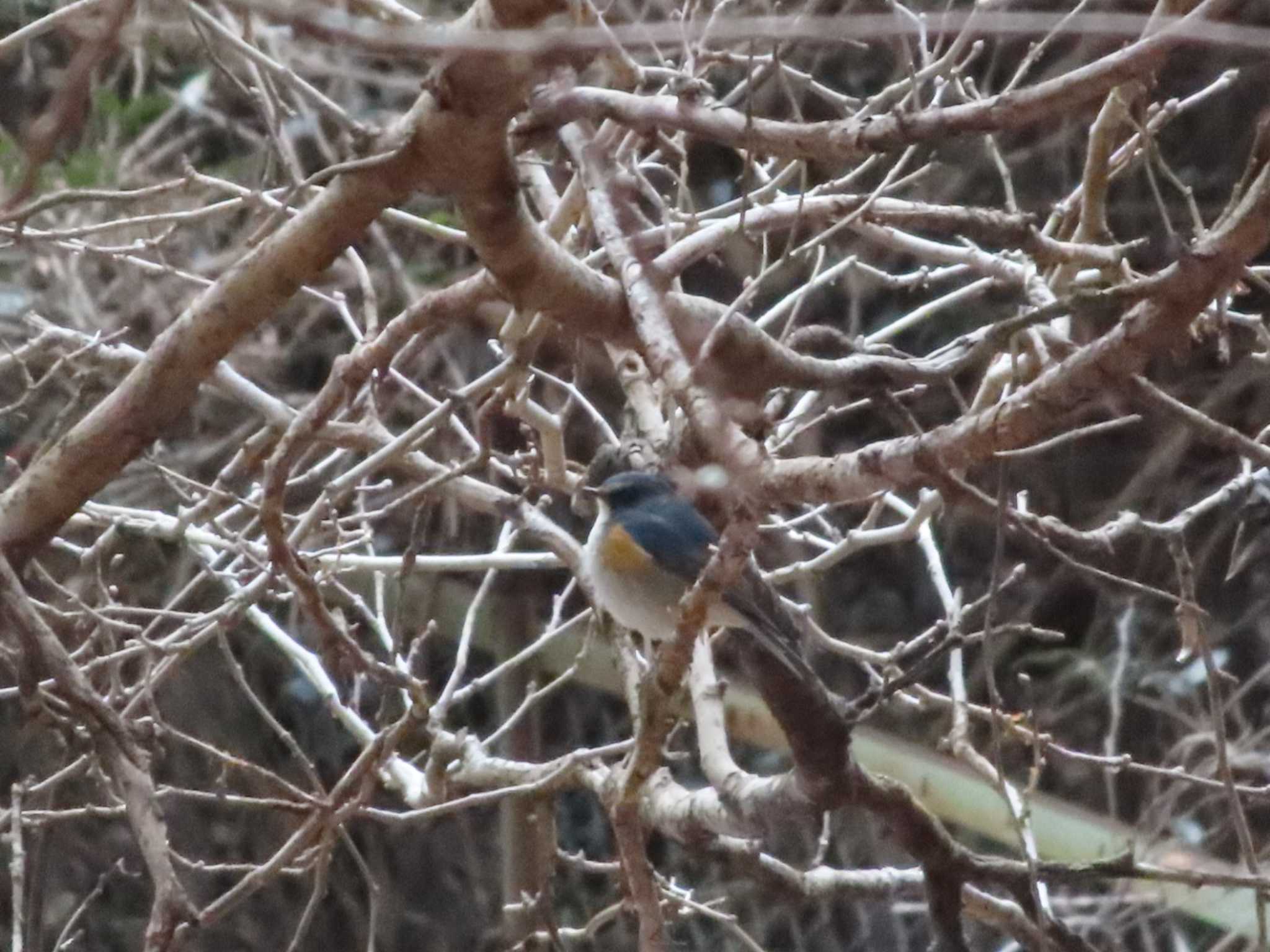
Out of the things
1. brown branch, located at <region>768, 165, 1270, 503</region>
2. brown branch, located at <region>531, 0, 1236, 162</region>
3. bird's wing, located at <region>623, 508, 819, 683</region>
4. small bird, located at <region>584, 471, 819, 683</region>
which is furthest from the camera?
small bird, located at <region>584, 471, 819, 683</region>

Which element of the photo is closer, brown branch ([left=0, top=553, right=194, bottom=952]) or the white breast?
brown branch ([left=0, top=553, right=194, bottom=952])

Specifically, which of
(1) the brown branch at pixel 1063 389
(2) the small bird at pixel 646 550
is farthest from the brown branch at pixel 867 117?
(2) the small bird at pixel 646 550

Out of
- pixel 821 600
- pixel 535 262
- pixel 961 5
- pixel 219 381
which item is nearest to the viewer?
pixel 535 262

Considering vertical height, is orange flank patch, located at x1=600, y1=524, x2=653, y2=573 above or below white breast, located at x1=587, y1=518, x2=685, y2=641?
above

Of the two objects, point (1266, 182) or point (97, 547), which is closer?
point (1266, 182)

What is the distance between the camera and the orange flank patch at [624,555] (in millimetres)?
3141

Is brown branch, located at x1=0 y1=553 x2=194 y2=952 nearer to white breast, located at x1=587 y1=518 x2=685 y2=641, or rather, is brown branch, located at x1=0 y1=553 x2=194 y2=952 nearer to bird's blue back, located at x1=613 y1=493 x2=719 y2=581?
white breast, located at x1=587 y1=518 x2=685 y2=641

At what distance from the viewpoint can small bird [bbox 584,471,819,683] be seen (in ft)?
10.3

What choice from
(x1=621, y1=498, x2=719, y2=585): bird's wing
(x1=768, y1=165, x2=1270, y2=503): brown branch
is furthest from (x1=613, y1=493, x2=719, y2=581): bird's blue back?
(x1=768, y1=165, x2=1270, y2=503): brown branch

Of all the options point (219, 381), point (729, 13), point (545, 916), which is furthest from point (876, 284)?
point (545, 916)

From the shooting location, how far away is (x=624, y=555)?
314 centimetres

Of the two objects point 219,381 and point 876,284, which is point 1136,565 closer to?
point 876,284

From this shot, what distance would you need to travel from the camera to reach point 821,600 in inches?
231

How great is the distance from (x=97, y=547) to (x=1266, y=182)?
2127mm
